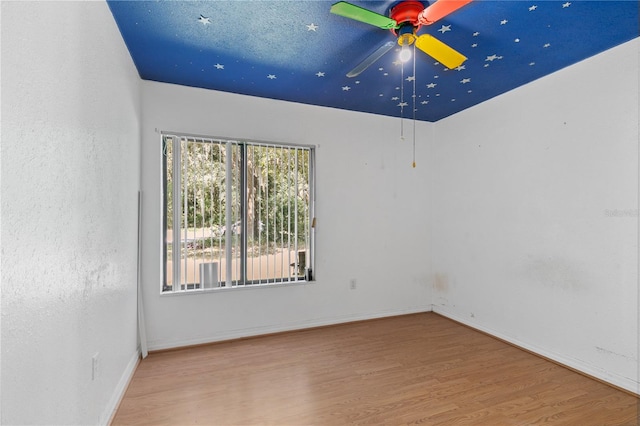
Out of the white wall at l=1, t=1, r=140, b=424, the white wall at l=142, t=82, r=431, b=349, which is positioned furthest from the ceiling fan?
the white wall at l=142, t=82, r=431, b=349

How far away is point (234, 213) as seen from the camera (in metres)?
3.31

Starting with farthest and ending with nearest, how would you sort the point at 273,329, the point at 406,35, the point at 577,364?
the point at 273,329 → the point at 577,364 → the point at 406,35

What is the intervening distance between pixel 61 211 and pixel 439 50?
2297 millimetres

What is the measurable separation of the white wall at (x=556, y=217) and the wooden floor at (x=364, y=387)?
0.33 meters

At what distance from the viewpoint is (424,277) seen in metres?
4.23

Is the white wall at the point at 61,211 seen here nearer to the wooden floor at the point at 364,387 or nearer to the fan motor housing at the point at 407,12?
the wooden floor at the point at 364,387

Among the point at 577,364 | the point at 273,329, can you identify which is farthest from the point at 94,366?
the point at 577,364

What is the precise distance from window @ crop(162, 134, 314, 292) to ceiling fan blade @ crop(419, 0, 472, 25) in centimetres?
205

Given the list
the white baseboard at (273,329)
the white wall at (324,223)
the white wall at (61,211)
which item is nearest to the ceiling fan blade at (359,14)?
the white wall at (61,211)

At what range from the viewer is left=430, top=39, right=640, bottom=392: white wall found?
2.38 m

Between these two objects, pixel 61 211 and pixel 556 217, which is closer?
pixel 61 211

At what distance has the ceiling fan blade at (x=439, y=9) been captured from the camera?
1.58 m

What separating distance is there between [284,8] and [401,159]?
2.62m

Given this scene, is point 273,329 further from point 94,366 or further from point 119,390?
point 94,366
